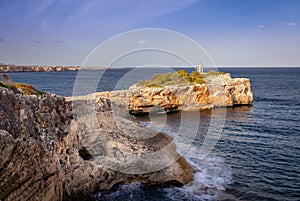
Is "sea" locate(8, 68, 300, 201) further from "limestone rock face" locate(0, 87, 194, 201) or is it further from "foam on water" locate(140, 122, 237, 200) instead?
"limestone rock face" locate(0, 87, 194, 201)

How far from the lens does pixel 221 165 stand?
72.4ft

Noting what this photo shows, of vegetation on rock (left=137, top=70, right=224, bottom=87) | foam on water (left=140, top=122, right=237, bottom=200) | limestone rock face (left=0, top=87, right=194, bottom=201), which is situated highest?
vegetation on rock (left=137, top=70, right=224, bottom=87)

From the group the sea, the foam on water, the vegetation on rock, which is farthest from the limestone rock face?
the vegetation on rock

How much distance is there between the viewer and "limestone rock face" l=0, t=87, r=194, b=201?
8.95 metres

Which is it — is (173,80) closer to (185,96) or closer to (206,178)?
(185,96)

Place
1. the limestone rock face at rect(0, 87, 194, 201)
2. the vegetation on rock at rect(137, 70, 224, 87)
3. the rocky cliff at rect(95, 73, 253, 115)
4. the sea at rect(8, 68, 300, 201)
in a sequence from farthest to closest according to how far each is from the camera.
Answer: the vegetation on rock at rect(137, 70, 224, 87) < the rocky cliff at rect(95, 73, 253, 115) < the sea at rect(8, 68, 300, 201) < the limestone rock face at rect(0, 87, 194, 201)

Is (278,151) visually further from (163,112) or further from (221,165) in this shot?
(163,112)

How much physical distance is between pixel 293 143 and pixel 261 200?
535 inches

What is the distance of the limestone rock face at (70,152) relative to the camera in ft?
29.4

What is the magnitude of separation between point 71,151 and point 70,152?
125 millimetres

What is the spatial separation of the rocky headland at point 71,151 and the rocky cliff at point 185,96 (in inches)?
659

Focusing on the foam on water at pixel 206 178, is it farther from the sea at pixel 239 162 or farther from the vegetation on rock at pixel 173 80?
the vegetation on rock at pixel 173 80

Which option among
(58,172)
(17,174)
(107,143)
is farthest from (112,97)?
(17,174)

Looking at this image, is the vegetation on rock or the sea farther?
the vegetation on rock
